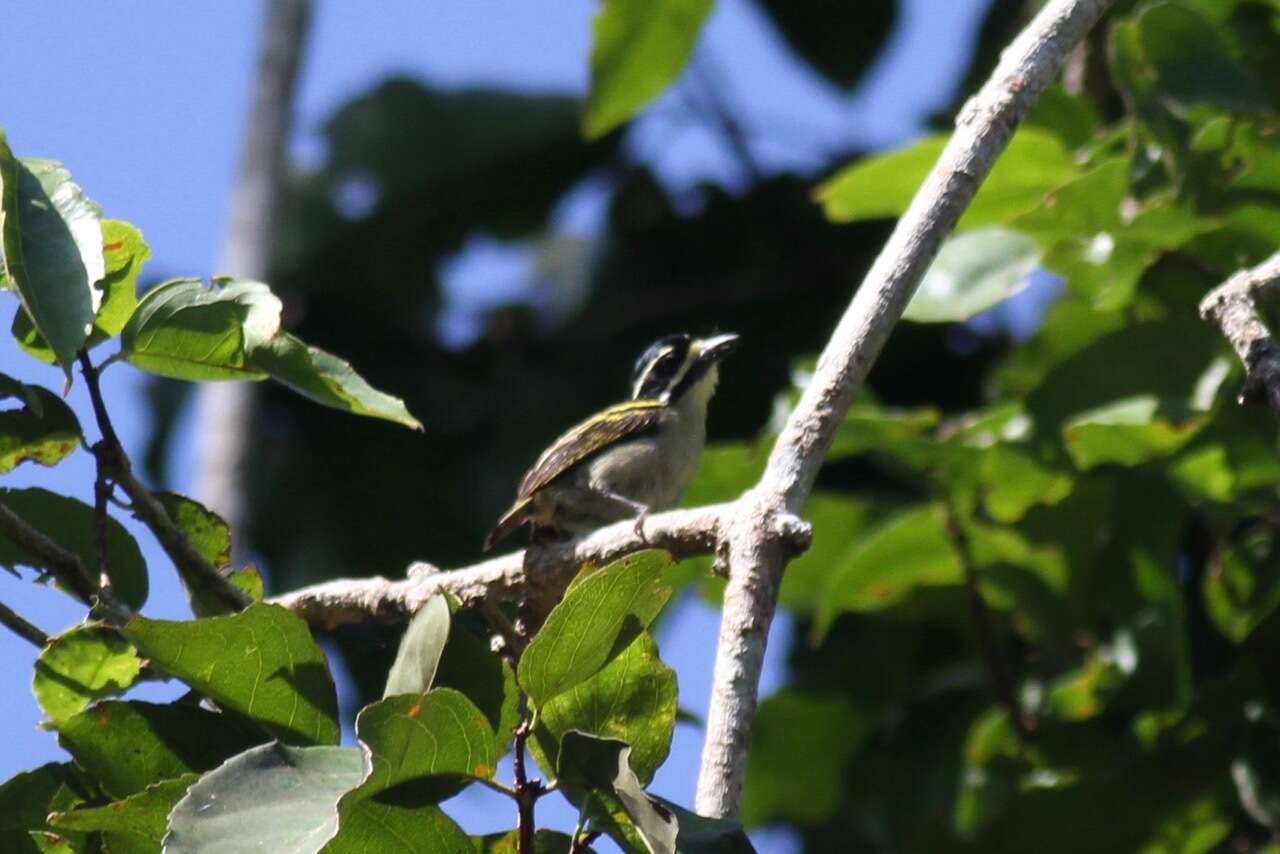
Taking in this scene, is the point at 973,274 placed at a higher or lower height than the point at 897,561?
higher

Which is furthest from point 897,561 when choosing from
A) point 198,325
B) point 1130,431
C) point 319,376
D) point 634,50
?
point 198,325

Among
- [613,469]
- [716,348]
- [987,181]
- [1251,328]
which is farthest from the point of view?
[716,348]

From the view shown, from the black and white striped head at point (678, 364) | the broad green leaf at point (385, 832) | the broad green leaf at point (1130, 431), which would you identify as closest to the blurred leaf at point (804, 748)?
the black and white striped head at point (678, 364)

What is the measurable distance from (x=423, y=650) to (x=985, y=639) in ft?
9.06

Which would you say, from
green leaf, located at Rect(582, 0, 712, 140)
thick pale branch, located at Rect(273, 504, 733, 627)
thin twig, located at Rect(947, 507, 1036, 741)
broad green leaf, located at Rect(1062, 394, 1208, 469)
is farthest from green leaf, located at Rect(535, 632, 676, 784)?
green leaf, located at Rect(582, 0, 712, 140)

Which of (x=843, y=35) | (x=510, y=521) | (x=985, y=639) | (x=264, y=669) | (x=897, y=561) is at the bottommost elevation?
(x=264, y=669)

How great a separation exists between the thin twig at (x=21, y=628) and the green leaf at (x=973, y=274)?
83.7 inches

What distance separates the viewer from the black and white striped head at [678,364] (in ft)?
18.4

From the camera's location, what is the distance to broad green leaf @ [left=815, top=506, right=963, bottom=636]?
4.61m

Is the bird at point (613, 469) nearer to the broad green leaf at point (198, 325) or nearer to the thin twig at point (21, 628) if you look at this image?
the broad green leaf at point (198, 325)

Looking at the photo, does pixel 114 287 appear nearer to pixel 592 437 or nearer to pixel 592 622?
pixel 592 622

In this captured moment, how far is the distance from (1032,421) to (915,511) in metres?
0.42

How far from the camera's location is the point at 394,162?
26.2ft

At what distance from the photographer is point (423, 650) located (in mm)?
2270
